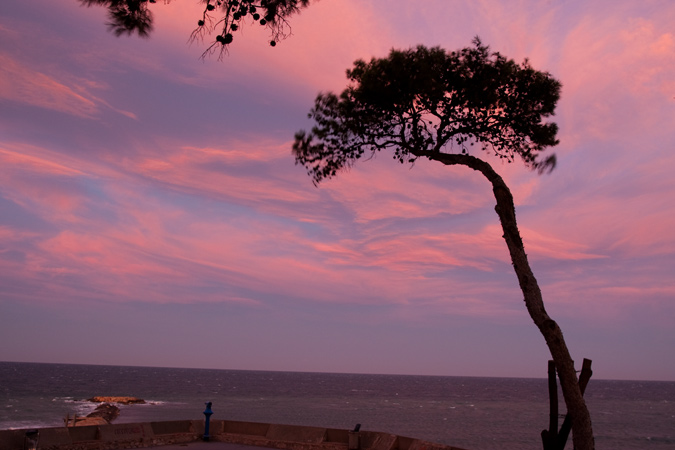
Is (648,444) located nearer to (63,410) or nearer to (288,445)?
(288,445)

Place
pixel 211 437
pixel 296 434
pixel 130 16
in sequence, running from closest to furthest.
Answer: pixel 130 16 < pixel 296 434 < pixel 211 437

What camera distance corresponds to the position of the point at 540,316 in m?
10.4

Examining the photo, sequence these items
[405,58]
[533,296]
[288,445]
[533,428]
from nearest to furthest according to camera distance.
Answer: [533,296] < [405,58] < [288,445] < [533,428]

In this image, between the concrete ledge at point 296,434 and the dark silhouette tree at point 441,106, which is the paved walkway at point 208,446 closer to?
the concrete ledge at point 296,434

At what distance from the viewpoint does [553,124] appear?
13102 millimetres

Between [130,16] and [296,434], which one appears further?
[296,434]

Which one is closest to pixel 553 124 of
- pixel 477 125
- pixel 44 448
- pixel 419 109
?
pixel 477 125

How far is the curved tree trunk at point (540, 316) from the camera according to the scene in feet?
33.0

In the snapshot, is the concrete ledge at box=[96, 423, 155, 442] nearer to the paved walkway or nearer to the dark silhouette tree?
the paved walkway

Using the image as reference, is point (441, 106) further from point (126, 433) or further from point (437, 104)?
point (126, 433)

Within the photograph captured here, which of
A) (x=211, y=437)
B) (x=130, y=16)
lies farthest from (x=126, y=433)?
(x=130, y=16)

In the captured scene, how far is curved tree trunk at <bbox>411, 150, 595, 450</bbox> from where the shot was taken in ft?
33.0

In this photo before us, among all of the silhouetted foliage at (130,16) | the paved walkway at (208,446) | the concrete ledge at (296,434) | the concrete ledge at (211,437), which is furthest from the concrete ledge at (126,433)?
the silhouetted foliage at (130,16)

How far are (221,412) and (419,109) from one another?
234 ft
